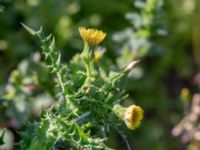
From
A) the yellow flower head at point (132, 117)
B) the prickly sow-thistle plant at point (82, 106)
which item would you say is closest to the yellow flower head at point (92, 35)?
the prickly sow-thistle plant at point (82, 106)

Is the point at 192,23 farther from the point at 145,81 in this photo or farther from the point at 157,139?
the point at 157,139

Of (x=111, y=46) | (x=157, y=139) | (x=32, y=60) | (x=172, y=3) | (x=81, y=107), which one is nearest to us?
(x=81, y=107)

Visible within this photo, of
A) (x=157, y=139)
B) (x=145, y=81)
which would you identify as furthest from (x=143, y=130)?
(x=145, y=81)

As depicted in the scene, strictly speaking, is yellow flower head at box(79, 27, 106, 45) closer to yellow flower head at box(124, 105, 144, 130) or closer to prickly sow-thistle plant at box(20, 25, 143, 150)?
prickly sow-thistle plant at box(20, 25, 143, 150)

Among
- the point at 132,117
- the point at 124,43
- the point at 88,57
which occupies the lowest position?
the point at 124,43

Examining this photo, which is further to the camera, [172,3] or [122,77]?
[172,3]

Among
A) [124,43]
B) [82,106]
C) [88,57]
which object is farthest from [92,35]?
[124,43]

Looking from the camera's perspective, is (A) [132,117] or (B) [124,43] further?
(B) [124,43]

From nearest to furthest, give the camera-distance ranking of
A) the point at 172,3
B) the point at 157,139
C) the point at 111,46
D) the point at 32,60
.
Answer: the point at 32,60
the point at 111,46
the point at 157,139
the point at 172,3

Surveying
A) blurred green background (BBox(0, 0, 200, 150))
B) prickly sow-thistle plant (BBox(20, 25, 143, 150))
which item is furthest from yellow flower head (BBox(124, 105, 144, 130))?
blurred green background (BBox(0, 0, 200, 150))

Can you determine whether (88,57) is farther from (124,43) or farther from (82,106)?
(124,43)

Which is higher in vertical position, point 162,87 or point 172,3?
point 172,3
